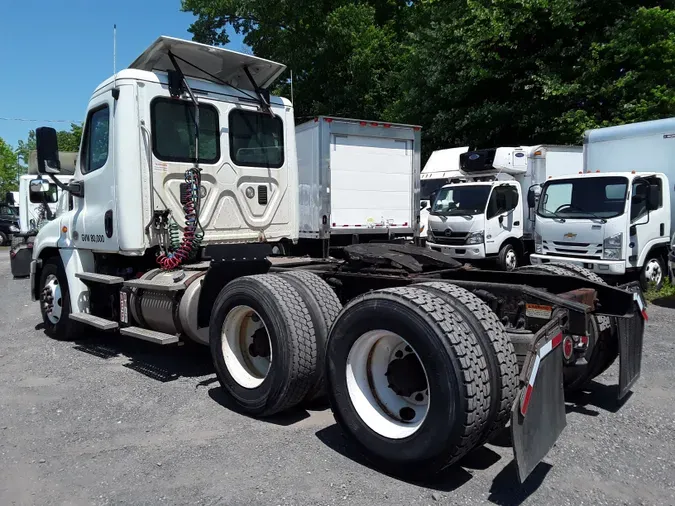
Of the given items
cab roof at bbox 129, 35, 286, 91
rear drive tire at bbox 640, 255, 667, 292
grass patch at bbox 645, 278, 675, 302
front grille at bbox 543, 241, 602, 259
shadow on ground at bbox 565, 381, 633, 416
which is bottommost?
shadow on ground at bbox 565, 381, 633, 416

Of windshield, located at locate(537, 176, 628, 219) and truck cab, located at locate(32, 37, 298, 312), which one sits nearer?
truck cab, located at locate(32, 37, 298, 312)

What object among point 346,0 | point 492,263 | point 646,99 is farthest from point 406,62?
point 492,263

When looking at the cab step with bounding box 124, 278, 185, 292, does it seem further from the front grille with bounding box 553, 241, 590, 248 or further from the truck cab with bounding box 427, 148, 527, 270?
the truck cab with bounding box 427, 148, 527, 270

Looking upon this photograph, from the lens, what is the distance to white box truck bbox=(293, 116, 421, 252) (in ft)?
35.6

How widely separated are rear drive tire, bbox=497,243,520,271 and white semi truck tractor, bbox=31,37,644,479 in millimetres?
8238

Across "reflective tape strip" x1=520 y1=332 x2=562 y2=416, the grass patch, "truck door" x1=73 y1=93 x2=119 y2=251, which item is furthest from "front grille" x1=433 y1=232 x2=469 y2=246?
"reflective tape strip" x1=520 y1=332 x2=562 y2=416

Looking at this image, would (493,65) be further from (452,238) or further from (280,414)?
(280,414)

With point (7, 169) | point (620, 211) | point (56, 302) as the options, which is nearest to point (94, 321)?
point (56, 302)

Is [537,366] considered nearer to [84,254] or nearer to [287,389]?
[287,389]

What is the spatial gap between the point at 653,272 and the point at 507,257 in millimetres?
3790

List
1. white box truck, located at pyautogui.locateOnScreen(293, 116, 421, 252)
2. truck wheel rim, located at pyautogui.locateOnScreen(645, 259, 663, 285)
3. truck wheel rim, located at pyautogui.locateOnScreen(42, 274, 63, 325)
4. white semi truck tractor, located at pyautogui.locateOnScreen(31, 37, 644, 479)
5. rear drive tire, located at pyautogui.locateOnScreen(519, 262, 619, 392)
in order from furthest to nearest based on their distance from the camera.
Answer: white box truck, located at pyautogui.locateOnScreen(293, 116, 421, 252) < truck wheel rim, located at pyautogui.locateOnScreen(645, 259, 663, 285) < truck wheel rim, located at pyautogui.locateOnScreen(42, 274, 63, 325) < rear drive tire, located at pyautogui.locateOnScreen(519, 262, 619, 392) < white semi truck tractor, located at pyautogui.locateOnScreen(31, 37, 644, 479)

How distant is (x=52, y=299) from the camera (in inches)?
285

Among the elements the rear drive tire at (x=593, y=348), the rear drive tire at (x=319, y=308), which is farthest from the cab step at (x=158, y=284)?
the rear drive tire at (x=593, y=348)

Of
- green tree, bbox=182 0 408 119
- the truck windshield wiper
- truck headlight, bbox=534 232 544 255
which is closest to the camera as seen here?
the truck windshield wiper
